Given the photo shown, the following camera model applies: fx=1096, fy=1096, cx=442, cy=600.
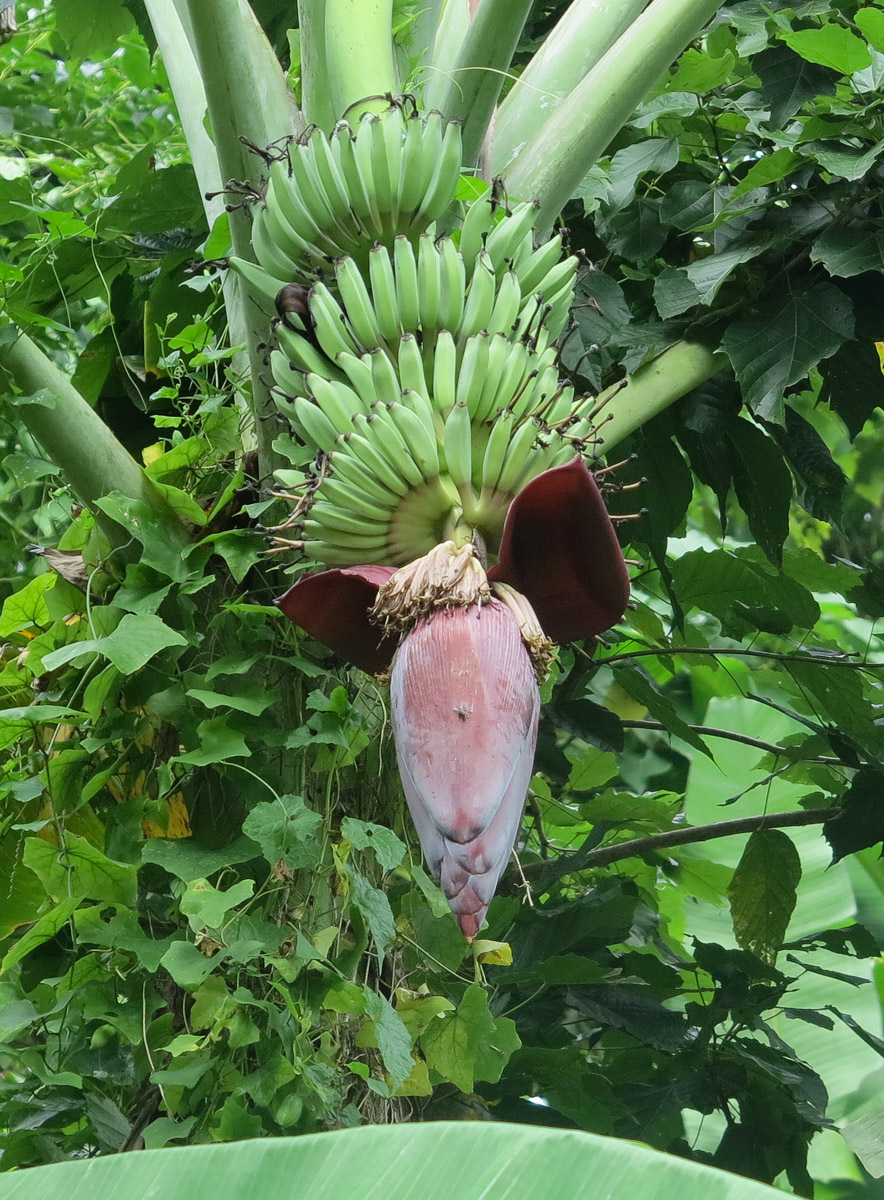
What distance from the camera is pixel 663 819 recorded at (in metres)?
1.61

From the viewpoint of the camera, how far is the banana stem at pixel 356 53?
0.97m

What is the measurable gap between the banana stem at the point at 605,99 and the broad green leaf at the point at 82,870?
70 centimetres

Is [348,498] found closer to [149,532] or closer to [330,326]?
[330,326]

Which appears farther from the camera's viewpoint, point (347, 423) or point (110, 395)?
point (110, 395)

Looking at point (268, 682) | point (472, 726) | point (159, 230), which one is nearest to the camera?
point (472, 726)

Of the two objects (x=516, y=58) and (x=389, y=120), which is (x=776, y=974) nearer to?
(x=389, y=120)

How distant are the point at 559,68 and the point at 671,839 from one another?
3.25 ft

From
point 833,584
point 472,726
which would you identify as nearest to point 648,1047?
point 833,584

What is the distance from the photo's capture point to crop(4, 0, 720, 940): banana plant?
0.68 metres

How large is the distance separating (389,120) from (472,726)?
54 cm

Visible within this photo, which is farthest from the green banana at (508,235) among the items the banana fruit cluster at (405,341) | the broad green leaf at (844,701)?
the broad green leaf at (844,701)

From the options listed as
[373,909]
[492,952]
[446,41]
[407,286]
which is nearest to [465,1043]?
[492,952]

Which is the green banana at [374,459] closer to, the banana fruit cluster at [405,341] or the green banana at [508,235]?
the banana fruit cluster at [405,341]

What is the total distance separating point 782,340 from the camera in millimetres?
1164
